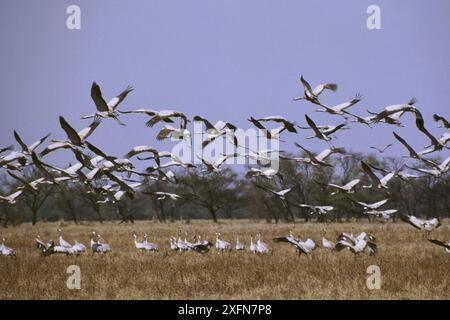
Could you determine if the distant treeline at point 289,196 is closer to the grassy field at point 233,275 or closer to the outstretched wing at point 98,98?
the grassy field at point 233,275

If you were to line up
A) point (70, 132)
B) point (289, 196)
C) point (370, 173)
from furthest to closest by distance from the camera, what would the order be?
point (289, 196), point (370, 173), point (70, 132)

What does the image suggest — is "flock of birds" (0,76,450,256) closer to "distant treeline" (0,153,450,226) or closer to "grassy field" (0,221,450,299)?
"grassy field" (0,221,450,299)

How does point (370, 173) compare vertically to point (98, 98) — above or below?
below

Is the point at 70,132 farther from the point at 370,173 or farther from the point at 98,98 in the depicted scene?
the point at 370,173

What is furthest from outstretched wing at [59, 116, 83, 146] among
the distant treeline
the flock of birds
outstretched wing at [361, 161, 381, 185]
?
the distant treeline

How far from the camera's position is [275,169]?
10.9 metres

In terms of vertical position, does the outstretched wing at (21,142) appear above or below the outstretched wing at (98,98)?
below

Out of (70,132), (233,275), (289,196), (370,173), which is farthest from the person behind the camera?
(289,196)

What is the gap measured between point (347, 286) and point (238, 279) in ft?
6.88

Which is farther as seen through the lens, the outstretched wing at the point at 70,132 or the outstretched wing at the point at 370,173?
the outstretched wing at the point at 370,173

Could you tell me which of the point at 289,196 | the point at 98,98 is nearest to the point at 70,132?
the point at 98,98

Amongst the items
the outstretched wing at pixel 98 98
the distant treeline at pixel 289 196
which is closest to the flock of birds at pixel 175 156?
the outstretched wing at pixel 98 98

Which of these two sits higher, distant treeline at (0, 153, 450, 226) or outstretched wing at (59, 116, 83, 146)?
outstretched wing at (59, 116, 83, 146)
